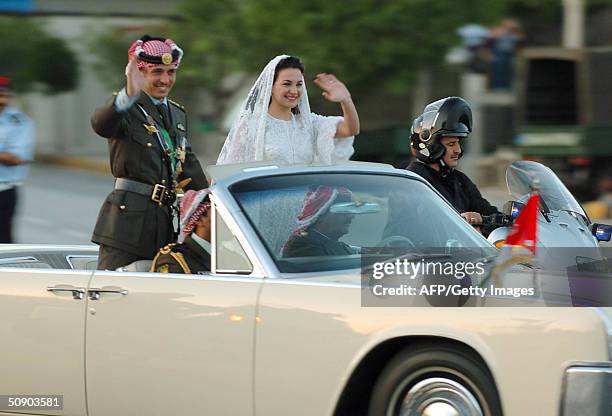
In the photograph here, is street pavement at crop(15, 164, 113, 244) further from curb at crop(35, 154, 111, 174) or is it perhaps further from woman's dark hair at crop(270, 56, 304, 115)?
woman's dark hair at crop(270, 56, 304, 115)

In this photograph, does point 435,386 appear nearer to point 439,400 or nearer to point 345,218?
point 439,400

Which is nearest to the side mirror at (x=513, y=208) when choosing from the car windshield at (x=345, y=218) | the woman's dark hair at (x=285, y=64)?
the car windshield at (x=345, y=218)

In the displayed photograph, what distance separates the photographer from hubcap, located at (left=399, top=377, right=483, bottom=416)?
4.79m

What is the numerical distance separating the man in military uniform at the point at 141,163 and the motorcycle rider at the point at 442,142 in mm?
1223

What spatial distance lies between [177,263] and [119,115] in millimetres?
975

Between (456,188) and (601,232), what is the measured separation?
0.95 m

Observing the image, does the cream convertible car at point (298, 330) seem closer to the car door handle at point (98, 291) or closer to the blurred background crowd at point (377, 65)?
the car door handle at point (98, 291)

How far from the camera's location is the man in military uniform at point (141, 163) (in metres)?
6.42

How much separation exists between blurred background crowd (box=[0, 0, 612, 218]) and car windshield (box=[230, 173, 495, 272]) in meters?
11.9

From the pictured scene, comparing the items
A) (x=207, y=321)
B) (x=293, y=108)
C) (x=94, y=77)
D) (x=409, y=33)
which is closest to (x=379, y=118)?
(x=409, y=33)

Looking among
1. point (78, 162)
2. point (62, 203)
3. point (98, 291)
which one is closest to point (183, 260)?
point (98, 291)

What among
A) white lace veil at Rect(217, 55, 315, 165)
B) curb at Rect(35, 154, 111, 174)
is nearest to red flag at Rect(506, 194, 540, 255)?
white lace veil at Rect(217, 55, 315, 165)

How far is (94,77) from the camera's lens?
31578 mm

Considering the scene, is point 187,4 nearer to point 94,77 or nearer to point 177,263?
point 94,77
